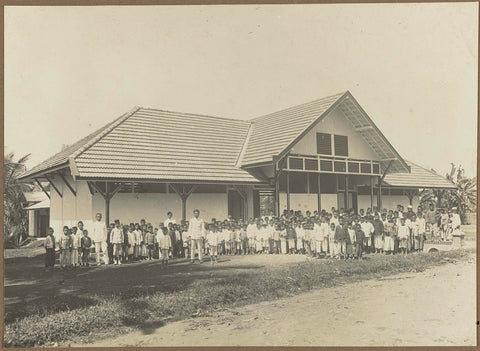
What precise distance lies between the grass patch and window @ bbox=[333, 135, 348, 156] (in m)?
5.91

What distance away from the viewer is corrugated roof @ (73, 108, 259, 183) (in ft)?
37.9

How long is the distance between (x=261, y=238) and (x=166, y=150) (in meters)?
3.87

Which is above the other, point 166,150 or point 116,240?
point 166,150

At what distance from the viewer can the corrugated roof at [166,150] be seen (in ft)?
37.9

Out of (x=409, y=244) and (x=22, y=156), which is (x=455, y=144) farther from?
(x=22, y=156)

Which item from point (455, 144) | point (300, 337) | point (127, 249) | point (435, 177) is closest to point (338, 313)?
point (300, 337)

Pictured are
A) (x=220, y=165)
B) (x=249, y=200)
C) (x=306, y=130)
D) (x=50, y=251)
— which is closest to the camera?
(x=50, y=251)

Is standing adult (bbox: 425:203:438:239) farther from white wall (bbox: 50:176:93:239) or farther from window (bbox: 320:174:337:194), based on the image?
white wall (bbox: 50:176:93:239)

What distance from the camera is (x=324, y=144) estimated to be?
49.9 ft

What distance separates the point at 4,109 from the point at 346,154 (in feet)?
37.4

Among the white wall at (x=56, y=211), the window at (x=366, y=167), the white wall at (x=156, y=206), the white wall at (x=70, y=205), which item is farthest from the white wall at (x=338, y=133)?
the white wall at (x=56, y=211)

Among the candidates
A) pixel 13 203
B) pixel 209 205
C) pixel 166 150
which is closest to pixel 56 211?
pixel 13 203

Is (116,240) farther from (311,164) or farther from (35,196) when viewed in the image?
(35,196)

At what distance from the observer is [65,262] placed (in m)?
9.92
